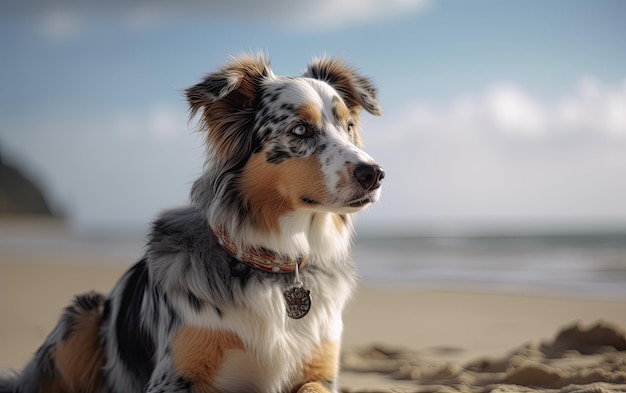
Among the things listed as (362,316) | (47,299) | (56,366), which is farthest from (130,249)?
(56,366)

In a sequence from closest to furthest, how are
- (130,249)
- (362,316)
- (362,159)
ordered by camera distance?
(362,159)
(362,316)
(130,249)

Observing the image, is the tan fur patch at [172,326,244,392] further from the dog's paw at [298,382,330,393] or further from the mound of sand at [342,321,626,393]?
the mound of sand at [342,321,626,393]

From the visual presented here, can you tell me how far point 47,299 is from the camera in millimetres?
8828

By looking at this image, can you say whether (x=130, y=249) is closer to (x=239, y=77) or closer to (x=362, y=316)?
(x=362, y=316)

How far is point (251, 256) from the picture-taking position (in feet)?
10.4

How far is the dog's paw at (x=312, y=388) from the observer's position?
121 inches

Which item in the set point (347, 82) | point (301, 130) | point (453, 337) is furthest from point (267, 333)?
point (453, 337)

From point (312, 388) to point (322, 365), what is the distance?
0.51 feet

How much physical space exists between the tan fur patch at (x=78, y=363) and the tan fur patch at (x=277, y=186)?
1.22m

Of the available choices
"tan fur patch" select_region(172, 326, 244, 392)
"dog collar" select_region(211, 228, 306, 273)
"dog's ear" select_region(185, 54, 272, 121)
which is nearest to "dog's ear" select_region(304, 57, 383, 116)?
"dog's ear" select_region(185, 54, 272, 121)

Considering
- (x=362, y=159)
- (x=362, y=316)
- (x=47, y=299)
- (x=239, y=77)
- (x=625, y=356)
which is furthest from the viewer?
(x=47, y=299)

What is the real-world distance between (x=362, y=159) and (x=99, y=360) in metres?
1.82

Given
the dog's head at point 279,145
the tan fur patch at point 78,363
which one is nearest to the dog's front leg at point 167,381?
the tan fur patch at point 78,363

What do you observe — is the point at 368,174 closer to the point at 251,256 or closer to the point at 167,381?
the point at 251,256
